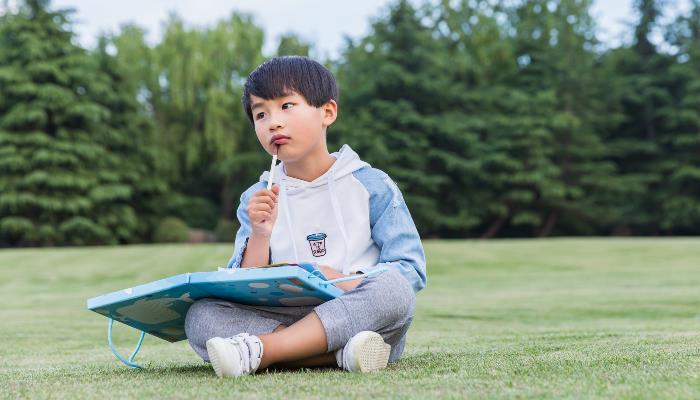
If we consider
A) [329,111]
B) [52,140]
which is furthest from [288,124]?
[52,140]

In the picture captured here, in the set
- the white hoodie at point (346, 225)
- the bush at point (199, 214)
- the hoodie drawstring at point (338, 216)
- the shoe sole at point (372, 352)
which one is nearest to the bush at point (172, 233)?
the bush at point (199, 214)

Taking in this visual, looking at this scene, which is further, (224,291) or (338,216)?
(338,216)

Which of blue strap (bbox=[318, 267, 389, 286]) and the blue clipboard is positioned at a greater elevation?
blue strap (bbox=[318, 267, 389, 286])

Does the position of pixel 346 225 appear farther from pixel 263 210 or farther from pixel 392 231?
pixel 263 210

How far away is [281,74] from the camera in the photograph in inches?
106

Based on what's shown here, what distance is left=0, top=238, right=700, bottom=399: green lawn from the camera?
193 centimetres

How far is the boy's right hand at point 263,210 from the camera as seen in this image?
8.38ft

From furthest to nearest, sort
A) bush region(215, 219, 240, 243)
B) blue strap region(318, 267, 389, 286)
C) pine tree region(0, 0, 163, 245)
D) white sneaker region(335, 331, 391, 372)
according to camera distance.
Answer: bush region(215, 219, 240, 243), pine tree region(0, 0, 163, 245), blue strap region(318, 267, 389, 286), white sneaker region(335, 331, 391, 372)

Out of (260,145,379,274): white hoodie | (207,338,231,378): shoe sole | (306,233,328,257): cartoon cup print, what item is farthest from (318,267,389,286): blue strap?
(207,338,231,378): shoe sole

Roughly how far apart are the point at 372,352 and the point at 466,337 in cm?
182

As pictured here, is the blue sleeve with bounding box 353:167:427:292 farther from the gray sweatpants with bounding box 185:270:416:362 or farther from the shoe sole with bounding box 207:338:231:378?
the shoe sole with bounding box 207:338:231:378

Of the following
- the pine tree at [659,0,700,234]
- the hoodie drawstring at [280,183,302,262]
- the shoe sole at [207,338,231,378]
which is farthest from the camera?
the pine tree at [659,0,700,234]

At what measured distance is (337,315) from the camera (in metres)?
Result: 2.40

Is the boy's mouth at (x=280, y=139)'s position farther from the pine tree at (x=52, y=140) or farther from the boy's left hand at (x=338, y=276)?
the pine tree at (x=52, y=140)
